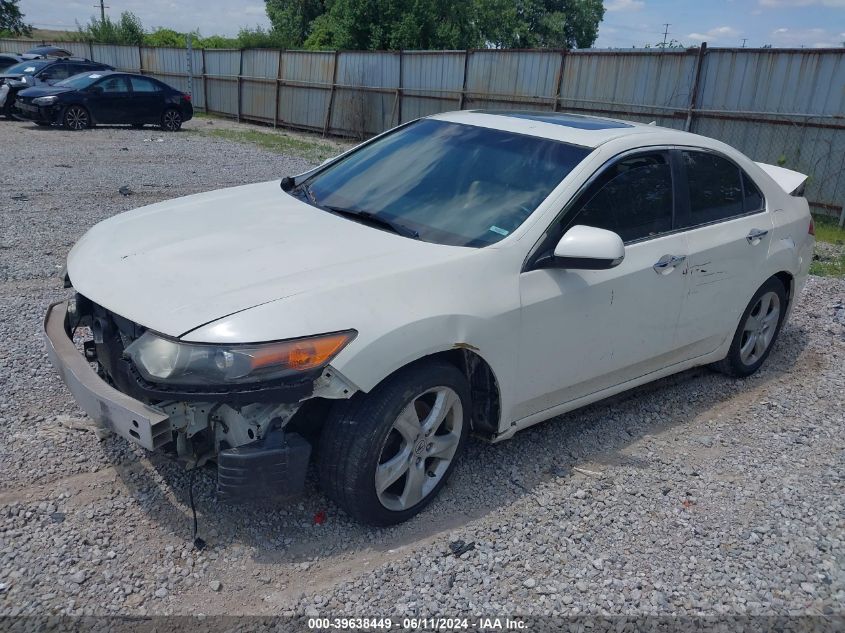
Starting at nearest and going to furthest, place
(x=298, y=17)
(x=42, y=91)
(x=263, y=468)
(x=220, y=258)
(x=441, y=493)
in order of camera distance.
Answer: (x=263, y=468), (x=220, y=258), (x=441, y=493), (x=42, y=91), (x=298, y=17)

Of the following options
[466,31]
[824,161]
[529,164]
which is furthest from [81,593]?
[466,31]

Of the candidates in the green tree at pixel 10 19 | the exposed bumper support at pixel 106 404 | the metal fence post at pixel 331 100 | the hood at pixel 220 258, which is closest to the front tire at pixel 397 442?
the hood at pixel 220 258

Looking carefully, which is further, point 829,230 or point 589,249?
point 829,230

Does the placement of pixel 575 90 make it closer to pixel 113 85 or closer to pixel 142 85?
pixel 142 85

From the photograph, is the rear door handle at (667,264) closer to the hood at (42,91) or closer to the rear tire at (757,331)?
the rear tire at (757,331)

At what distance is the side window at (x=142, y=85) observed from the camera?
61.3ft

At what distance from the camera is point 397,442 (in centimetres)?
327

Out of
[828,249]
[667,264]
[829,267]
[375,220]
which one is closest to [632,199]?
[667,264]

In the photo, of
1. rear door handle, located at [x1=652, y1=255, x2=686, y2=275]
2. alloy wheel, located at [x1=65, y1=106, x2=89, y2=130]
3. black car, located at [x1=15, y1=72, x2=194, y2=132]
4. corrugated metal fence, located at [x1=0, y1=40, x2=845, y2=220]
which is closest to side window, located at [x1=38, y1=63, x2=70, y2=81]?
black car, located at [x1=15, y1=72, x2=194, y2=132]

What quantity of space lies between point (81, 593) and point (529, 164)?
108 inches

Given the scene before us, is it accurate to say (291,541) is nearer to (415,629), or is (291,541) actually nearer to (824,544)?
(415,629)

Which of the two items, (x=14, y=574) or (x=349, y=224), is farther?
(x=349, y=224)

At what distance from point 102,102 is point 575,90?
1121 cm

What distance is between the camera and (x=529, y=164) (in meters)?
3.87
